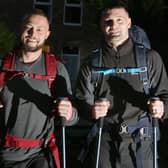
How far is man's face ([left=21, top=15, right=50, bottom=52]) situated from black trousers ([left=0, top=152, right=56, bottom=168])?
2.65ft

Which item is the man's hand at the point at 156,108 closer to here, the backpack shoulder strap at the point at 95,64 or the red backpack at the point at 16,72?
the backpack shoulder strap at the point at 95,64

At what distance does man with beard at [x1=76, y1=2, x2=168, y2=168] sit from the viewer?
373cm

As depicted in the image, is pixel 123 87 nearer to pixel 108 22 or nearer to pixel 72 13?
pixel 108 22

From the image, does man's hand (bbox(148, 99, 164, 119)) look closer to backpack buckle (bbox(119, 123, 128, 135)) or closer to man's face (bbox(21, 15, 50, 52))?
backpack buckle (bbox(119, 123, 128, 135))

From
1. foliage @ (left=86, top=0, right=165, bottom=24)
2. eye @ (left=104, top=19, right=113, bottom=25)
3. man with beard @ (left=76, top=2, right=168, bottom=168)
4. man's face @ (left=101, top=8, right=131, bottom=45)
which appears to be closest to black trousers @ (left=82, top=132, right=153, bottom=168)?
man with beard @ (left=76, top=2, right=168, bottom=168)

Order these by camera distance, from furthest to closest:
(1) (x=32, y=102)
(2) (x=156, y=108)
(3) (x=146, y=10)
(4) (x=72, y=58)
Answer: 1. (4) (x=72, y=58)
2. (3) (x=146, y=10)
3. (1) (x=32, y=102)
4. (2) (x=156, y=108)

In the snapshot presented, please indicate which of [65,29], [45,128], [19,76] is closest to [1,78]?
[19,76]

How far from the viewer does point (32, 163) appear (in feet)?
12.1

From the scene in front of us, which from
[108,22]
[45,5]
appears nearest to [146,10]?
[108,22]

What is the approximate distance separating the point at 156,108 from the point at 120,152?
434mm

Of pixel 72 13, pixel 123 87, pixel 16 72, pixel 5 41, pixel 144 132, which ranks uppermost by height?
pixel 72 13

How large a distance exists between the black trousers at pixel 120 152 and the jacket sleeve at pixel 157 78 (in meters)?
0.31

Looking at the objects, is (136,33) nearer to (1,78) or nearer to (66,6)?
(1,78)

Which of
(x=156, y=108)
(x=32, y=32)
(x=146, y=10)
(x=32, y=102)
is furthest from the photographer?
(x=146, y=10)
